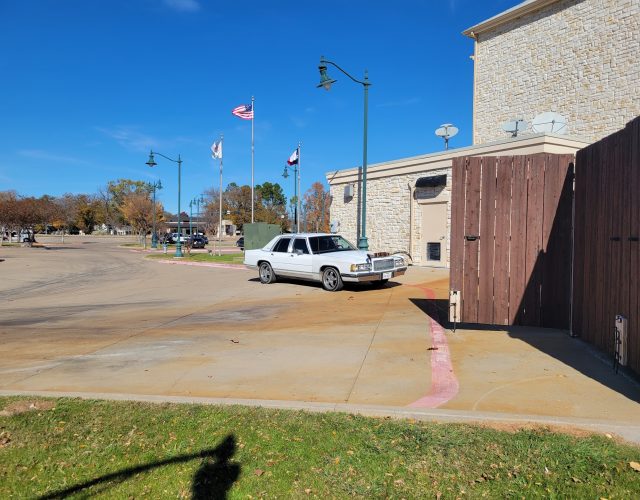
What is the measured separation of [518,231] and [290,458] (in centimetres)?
521

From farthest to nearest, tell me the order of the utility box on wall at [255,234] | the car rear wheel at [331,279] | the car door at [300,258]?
1. the utility box on wall at [255,234]
2. the car door at [300,258]
3. the car rear wheel at [331,279]

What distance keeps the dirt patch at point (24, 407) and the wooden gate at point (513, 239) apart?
5.42m

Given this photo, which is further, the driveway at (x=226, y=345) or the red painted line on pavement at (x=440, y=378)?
the driveway at (x=226, y=345)

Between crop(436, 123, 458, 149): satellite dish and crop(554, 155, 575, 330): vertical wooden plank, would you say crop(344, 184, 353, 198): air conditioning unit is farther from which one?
crop(554, 155, 575, 330): vertical wooden plank

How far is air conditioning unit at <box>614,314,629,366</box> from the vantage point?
4961mm

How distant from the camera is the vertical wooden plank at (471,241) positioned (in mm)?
7344

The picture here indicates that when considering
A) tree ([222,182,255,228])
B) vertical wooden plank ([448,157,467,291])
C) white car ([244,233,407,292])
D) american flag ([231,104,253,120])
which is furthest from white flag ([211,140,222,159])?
tree ([222,182,255,228])

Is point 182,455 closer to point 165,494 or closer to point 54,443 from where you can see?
point 165,494

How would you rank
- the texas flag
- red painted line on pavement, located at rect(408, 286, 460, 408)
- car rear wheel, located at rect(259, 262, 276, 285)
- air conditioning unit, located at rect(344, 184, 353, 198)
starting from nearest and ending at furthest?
red painted line on pavement, located at rect(408, 286, 460, 408) → car rear wheel, located at rect(259, 262, 276, 285) → air conditioning unit, located at rect(344, 184, 353, 198) → the texas flag

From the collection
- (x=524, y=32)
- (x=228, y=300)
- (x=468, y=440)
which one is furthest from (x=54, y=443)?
(x=524, y=32)

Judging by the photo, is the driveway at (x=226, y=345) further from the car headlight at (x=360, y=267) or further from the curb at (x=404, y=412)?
the car headlight at (x=360, y=267)

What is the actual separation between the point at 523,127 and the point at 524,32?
324 inches

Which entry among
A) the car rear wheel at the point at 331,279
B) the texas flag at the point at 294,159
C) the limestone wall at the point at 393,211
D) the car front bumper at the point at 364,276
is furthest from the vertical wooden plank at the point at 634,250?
the texas flag at the point at 294,159

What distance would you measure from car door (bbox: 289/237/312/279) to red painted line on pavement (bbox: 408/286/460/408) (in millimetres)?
7457
